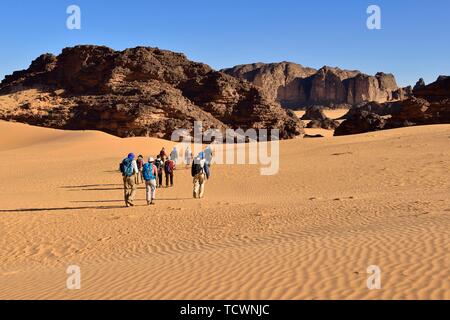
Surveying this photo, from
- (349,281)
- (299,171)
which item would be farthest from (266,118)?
(349,281)

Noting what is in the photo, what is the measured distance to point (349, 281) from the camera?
16.3 ft

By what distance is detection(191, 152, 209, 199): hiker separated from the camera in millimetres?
13664

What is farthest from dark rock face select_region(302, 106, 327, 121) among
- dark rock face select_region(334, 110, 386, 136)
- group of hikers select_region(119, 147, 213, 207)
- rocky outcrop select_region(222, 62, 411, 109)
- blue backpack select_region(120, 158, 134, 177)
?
blue backpack select_region(120, 158, 134, 177)

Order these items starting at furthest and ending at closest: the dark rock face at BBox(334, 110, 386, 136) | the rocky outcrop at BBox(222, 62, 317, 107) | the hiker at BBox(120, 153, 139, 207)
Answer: the rocky outcrop at BBox(222, 62, 317, 107)
the dark rock face at BBox(334, 110, 386, 136)
the hiker at BBox(120, 153, 139, 207)

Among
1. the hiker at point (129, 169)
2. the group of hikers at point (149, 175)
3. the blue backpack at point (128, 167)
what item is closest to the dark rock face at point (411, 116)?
the group of hikers at point (149, 175)

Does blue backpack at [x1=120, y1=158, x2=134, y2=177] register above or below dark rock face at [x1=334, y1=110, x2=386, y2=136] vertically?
below

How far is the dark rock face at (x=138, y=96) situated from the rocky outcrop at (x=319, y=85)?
59.2 meters

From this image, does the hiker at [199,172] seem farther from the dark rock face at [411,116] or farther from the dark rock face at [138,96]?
the dark rock face at [411,116]

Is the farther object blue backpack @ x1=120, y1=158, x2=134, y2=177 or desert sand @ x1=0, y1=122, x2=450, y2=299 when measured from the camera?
blue backpack @ x1=120, y1=158, x2=134, y2=177

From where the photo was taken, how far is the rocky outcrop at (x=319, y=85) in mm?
111625

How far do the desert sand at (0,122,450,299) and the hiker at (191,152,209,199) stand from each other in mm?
709

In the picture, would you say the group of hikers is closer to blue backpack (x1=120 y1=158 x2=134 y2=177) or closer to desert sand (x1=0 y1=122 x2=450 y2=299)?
blue backpack (x1=120 y1=158 x2=134 y2=177)

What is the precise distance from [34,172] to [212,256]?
1957cm
